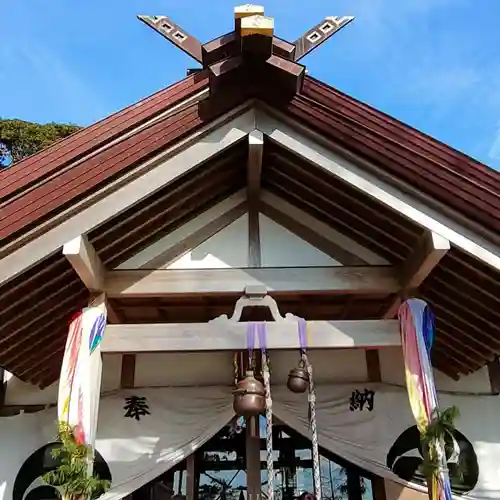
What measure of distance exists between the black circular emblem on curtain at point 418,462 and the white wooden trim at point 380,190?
2142 mm

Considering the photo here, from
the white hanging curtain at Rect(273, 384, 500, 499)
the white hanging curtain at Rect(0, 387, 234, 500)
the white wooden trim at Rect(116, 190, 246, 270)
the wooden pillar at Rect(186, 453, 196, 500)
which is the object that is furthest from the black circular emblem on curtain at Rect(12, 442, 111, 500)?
the white hanging curtain at Rect(273, 384, 500, 499)

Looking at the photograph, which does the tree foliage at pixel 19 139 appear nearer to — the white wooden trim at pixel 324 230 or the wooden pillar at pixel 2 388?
the wooden pillar at pixel 2 388

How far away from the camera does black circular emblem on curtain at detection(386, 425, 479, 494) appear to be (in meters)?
4.98

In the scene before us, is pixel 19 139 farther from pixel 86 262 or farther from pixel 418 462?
pixel 418 462

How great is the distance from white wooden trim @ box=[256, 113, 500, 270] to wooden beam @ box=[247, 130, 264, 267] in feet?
0.35

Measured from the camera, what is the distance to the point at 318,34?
3977mm

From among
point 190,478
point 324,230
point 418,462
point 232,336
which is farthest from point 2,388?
point 418,462

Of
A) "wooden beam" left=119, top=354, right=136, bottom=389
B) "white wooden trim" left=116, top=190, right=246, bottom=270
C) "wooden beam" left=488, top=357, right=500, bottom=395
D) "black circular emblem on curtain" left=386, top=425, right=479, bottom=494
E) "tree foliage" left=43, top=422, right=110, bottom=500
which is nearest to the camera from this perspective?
"tree foliage" left=43, top=422, right=110, bottom=500

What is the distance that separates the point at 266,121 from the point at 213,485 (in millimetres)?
3928

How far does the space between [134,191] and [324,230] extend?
173 cm


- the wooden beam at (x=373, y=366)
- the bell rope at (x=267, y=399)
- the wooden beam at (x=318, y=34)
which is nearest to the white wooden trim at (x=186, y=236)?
the bell rope at (x=267, y=399)

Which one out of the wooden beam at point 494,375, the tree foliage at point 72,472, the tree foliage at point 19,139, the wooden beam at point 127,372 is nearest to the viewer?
the tree foliage at point 72,472

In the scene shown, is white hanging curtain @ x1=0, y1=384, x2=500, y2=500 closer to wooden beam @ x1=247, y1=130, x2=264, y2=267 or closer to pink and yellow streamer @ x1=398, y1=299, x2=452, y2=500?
pink and yellow streamer @ x1=398, y1=299, x2=452, y2=500

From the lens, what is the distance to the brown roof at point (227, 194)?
362cm
